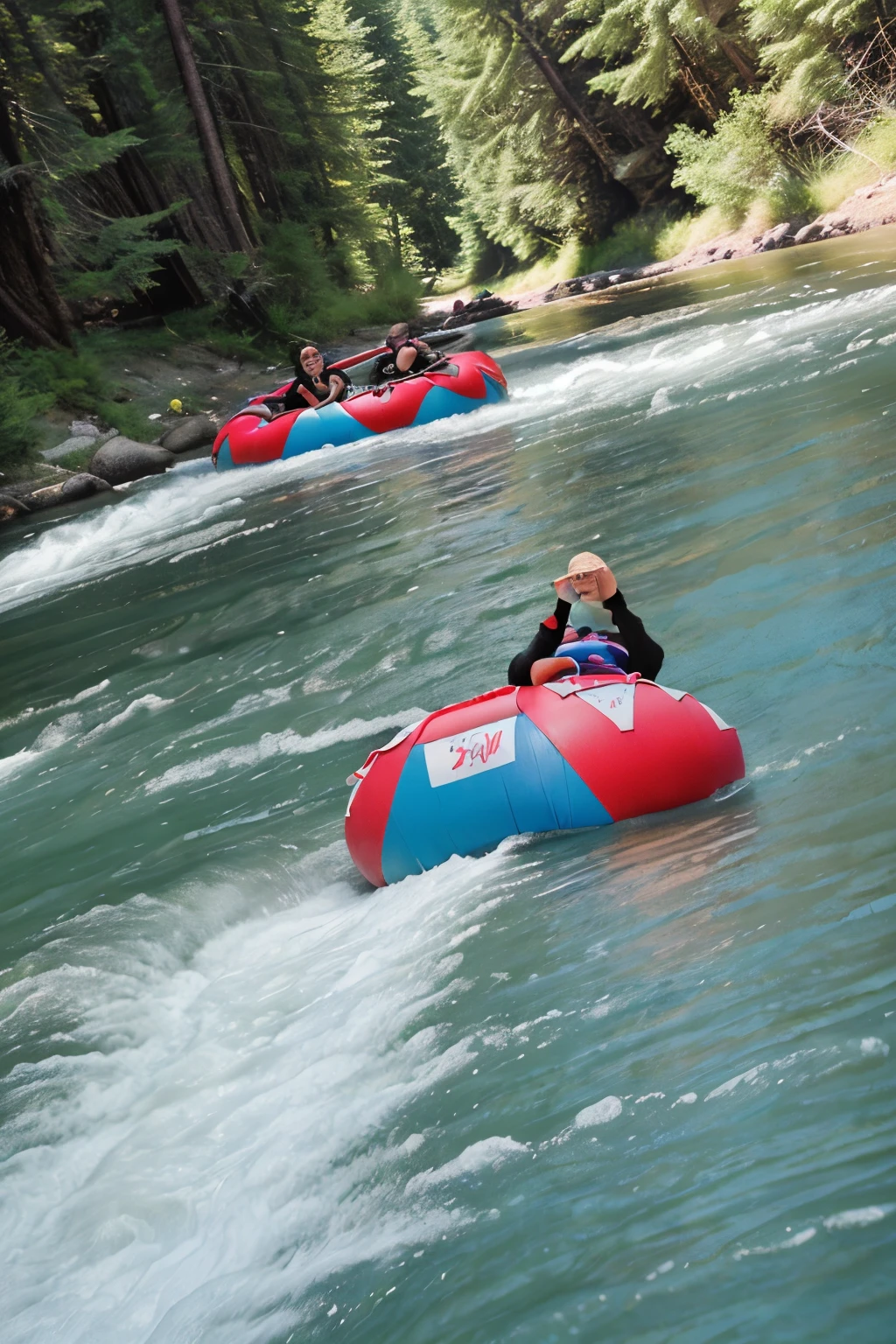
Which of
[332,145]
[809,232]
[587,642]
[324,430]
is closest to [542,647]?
[587,642]

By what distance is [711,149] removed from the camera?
26516 mm

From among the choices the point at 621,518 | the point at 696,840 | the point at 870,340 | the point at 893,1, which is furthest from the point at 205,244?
the point at 696,840

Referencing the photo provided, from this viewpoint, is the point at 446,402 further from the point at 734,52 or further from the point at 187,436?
the point at 734,52

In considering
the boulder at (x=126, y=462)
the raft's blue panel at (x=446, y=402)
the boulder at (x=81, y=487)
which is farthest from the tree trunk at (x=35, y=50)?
the raft's blue panel at (x=446, y=402)

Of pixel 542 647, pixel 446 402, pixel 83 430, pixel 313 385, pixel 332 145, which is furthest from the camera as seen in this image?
pixel 332 145

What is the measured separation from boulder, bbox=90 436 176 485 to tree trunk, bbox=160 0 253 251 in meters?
10.9

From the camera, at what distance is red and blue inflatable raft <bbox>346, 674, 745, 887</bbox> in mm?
4340

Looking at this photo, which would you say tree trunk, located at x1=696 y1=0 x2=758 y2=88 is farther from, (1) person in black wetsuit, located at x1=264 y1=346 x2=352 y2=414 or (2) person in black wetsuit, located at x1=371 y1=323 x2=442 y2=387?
(1) person in black wetsuit, located at x1=264 y1=346 x2=352 y2=414

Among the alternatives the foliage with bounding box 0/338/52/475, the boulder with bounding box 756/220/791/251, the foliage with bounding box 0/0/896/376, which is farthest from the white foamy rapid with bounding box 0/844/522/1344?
the boulder with bounding box 756/220/791/251

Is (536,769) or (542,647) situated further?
(542,647)

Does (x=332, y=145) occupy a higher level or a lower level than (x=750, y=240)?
higher

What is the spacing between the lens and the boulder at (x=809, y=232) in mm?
22203

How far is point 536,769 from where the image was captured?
14.5 ft

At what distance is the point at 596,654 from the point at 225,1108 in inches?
90.6
